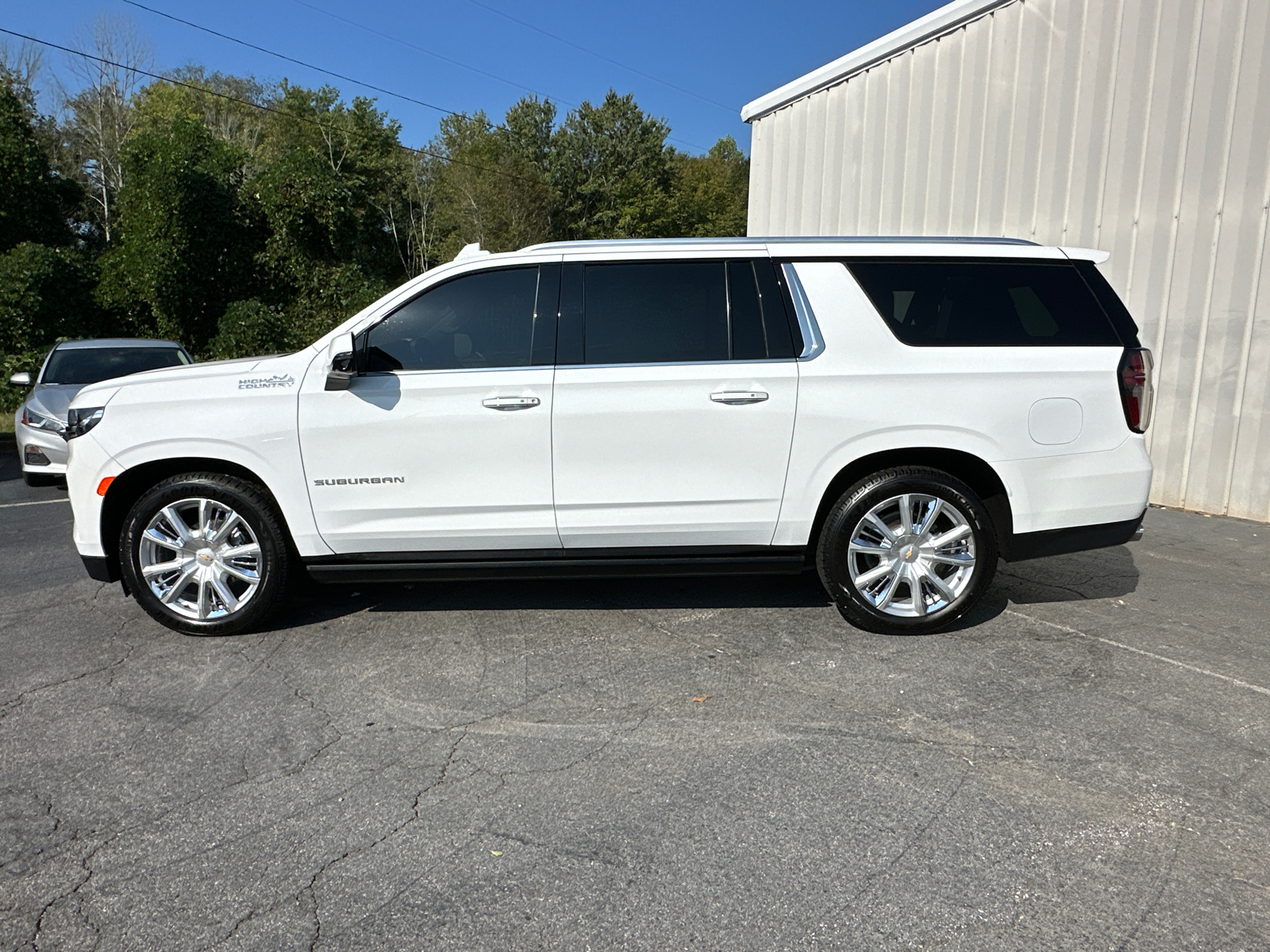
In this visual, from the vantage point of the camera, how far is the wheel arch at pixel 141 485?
457cm

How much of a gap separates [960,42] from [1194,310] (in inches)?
145

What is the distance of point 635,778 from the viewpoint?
3.23 metres

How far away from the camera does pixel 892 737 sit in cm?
353

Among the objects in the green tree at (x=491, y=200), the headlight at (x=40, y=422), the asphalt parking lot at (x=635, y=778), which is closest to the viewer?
the asphalt parking lot at (x=635, y=778)

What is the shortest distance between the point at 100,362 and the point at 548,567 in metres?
8.43

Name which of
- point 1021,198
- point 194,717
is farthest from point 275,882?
point 1021,198

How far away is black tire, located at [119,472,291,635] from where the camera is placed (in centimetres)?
452

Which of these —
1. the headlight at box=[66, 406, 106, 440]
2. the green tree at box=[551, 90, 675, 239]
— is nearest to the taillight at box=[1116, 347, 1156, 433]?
the headlight at box=[66, 406, 106, 440]

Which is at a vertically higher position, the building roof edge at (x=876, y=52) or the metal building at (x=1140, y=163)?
the building roof edge at (x=876, y=52)

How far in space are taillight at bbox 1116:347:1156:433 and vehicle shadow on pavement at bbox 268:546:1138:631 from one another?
4.30 feet

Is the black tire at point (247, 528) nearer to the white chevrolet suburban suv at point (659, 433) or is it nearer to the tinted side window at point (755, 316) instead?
the white chevrolet suburban suv at point (659, 433)

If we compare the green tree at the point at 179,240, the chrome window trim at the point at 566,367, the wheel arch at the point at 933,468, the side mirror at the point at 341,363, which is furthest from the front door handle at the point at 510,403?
the green tree at the point at 179,240

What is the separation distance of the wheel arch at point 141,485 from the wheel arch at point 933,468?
8.96 feet

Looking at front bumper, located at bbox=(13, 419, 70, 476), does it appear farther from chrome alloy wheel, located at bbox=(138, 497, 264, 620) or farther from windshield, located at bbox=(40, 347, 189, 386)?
chrome alloy wheel, located at bbox=(138, 497, 264, 620)
